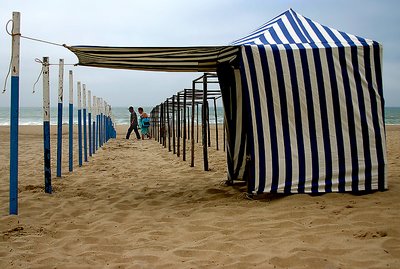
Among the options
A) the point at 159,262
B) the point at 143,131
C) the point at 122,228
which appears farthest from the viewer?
the point at 143,131

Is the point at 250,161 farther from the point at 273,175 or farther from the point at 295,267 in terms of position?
the point at 295,267

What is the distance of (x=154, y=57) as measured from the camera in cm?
573

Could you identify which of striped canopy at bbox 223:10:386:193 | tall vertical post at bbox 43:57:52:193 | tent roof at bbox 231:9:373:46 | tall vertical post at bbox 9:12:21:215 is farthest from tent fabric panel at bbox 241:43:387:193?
tall vertical post at bbox 43:57:52:193

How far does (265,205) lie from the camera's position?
5180 millimetres

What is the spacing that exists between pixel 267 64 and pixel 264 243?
246 cm

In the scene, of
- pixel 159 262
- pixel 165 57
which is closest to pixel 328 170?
pixel 165 57

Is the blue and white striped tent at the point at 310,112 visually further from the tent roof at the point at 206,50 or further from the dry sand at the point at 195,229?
the dry sand at the point at 195,229

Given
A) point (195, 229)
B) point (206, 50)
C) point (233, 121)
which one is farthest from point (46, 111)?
point (195, 229)

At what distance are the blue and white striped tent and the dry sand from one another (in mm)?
278

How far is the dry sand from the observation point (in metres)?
3.42

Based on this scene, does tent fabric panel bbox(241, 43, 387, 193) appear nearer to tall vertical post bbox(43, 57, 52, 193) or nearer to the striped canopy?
the striped canopy

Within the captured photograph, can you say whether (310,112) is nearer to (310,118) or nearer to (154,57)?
(310,118)

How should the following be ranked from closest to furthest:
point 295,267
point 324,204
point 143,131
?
point 295,267 < point 324,204 < point 143,131

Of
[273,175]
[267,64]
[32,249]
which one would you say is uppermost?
[267,64]
